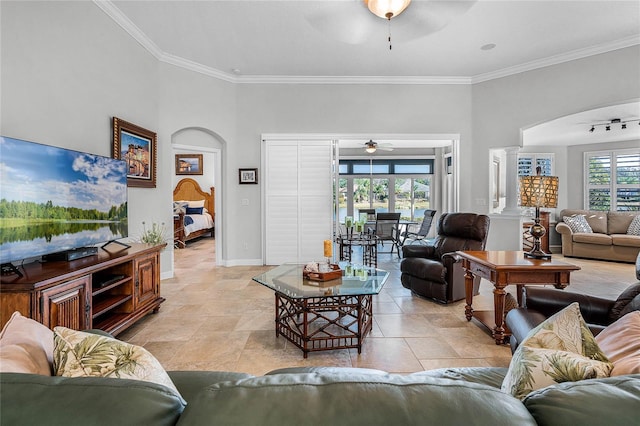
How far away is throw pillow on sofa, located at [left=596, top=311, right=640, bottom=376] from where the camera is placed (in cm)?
79

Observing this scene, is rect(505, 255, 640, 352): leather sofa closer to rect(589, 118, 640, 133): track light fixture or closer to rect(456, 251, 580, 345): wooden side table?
rect(456, 251, 580, 345): wooden side table

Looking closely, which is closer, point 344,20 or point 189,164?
point 344,20

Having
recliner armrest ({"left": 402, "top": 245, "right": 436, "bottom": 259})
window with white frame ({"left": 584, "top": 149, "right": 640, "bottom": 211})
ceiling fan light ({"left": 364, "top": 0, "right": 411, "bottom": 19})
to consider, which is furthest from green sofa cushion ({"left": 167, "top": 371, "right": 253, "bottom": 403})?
window with white frame ({"left": 584, "top": 149, "right": 640, "bottom": 211})

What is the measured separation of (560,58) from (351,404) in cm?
592

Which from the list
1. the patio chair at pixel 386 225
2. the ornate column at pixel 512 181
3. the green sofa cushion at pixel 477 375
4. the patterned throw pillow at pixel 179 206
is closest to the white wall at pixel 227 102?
the ornate column at pixel 512 181

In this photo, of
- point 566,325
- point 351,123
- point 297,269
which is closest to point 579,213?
point 351,123

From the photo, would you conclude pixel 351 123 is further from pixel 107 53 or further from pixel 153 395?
pixel 153 395

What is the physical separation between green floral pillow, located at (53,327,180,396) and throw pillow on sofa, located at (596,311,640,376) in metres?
1.22

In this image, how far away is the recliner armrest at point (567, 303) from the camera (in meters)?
1.80

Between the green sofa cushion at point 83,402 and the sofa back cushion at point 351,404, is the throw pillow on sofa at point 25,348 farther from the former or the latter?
the sofa back cushion at point 351,404

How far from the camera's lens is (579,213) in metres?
6.59

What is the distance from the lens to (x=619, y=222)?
6176mm

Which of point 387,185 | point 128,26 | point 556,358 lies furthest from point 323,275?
point 387,185

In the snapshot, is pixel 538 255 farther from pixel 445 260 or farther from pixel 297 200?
pixel 297 200
